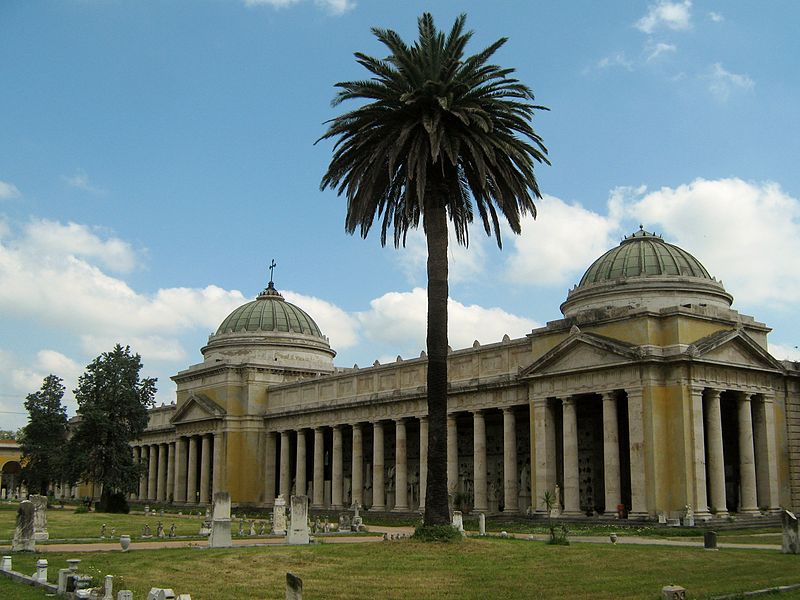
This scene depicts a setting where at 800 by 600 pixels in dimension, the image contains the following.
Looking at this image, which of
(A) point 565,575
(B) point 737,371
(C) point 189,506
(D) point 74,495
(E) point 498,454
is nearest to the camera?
(A) point 565,575

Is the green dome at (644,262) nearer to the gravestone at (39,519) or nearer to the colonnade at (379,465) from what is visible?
the colonnade at (379,465)

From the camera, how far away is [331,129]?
36.0m

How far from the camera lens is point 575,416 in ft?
170

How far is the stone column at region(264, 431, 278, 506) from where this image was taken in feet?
271

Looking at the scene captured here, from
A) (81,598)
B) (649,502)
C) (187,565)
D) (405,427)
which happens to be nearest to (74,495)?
(405,427)

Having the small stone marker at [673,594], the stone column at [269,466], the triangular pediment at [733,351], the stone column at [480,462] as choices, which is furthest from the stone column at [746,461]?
the stone column at [269,466]

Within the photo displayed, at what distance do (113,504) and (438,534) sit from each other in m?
47.5

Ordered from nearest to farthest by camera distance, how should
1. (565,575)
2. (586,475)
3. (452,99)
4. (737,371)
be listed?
(565,575) → (452,99) → (737,371) → (586,475)

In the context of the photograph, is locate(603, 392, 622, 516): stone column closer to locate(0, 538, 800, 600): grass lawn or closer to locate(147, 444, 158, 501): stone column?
locate(0, 538, 800, 600): grass lawn

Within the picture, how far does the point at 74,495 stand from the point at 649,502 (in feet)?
304

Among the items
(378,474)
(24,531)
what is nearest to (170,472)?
(378,474)

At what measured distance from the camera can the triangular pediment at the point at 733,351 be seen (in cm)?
4766

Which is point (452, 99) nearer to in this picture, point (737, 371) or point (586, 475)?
point (737, 371)

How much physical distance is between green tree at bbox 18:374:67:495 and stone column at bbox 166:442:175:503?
11630 mm
